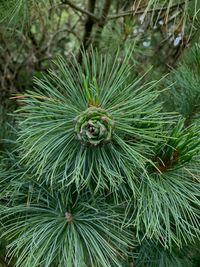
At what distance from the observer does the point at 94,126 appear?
53 cm

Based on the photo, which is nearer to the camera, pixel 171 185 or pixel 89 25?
pixel 171 185

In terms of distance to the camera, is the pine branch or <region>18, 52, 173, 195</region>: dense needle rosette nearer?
<region>18, 52, 173, 195</region>: dense needle rosette

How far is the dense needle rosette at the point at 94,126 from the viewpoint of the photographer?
53cm

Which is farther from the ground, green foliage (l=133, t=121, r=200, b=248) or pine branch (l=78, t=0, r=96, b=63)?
pine branch (l=78, t=0, r=96, b=63)

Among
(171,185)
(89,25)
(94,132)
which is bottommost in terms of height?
(171,185)

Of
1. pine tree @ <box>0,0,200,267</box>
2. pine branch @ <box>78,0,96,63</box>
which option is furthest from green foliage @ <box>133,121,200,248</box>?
pine branch @ <box>78,0,96,63</box>

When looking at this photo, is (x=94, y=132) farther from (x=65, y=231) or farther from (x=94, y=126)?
(x=65, y=231)

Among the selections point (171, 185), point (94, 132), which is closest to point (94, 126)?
point (94, 132)

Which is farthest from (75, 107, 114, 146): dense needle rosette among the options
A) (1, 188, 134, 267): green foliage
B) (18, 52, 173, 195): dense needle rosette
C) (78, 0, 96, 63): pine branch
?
(78, 0, 96, 63): pine branch

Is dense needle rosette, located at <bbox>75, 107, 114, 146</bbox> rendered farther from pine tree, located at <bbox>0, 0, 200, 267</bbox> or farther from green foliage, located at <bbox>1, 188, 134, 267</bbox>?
green foliage, located at <bbox>1, 188, 134, 267</bbox>

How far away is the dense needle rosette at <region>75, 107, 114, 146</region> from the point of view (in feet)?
1.74

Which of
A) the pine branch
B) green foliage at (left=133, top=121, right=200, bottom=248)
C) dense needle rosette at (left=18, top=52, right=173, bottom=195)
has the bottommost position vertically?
green foliage at (left=133, top=121, right=200, bottom=248)

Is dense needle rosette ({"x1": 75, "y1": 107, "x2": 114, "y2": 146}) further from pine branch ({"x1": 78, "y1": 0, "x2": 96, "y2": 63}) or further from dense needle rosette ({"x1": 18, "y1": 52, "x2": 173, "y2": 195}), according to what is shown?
pine branch ({"x1": 78, "y1": 0, "x2": 96, "y2": 63})

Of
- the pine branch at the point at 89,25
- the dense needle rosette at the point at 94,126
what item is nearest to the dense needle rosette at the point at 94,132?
the dense needle rosette at the point at 94,126
